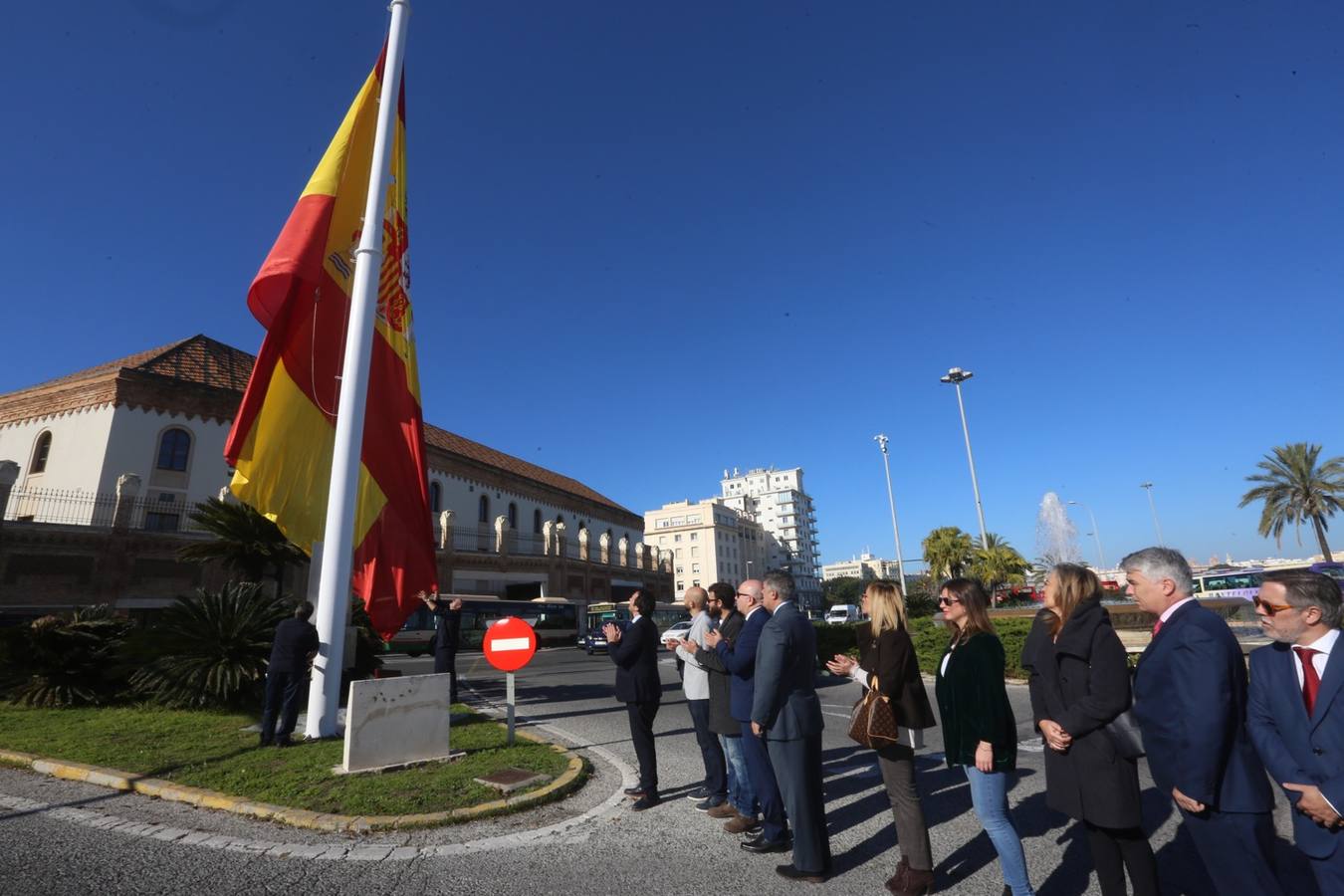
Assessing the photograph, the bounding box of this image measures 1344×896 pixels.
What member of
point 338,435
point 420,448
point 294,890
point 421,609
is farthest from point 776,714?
point 421,609

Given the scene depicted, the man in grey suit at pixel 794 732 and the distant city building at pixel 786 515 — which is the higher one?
the distant city building at pixel 786 515

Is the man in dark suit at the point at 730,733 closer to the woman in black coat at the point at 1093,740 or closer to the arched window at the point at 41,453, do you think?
the woman in black coat at the point at 1093,740

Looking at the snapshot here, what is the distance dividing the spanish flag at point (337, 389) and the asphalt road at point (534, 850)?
148 inches

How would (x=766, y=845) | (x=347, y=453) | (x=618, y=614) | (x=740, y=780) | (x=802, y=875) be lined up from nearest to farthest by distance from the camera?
(x=802, y=875) → (x=766, y=845) → (x=740, y=780) → (x=347, y=453) → (x=618, y=614)

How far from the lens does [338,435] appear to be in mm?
8422

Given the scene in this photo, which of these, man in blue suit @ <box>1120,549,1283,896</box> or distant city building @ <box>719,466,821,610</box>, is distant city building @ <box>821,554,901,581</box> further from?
man in blue suit @ <box>1120,549,1283,896</box>

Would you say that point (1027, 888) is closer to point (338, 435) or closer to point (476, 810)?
point (476, 810)

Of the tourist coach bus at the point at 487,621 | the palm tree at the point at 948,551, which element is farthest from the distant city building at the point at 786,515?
the tourist coach bus at the point at 487,621

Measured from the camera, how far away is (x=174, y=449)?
90.2ft

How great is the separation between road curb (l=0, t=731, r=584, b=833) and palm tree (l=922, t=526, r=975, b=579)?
39249 millimetres

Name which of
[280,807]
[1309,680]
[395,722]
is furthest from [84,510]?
[1309,680]

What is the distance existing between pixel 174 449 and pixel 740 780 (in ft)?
103

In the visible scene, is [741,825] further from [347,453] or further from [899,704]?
[347,453]

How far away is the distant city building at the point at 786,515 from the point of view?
128 m
